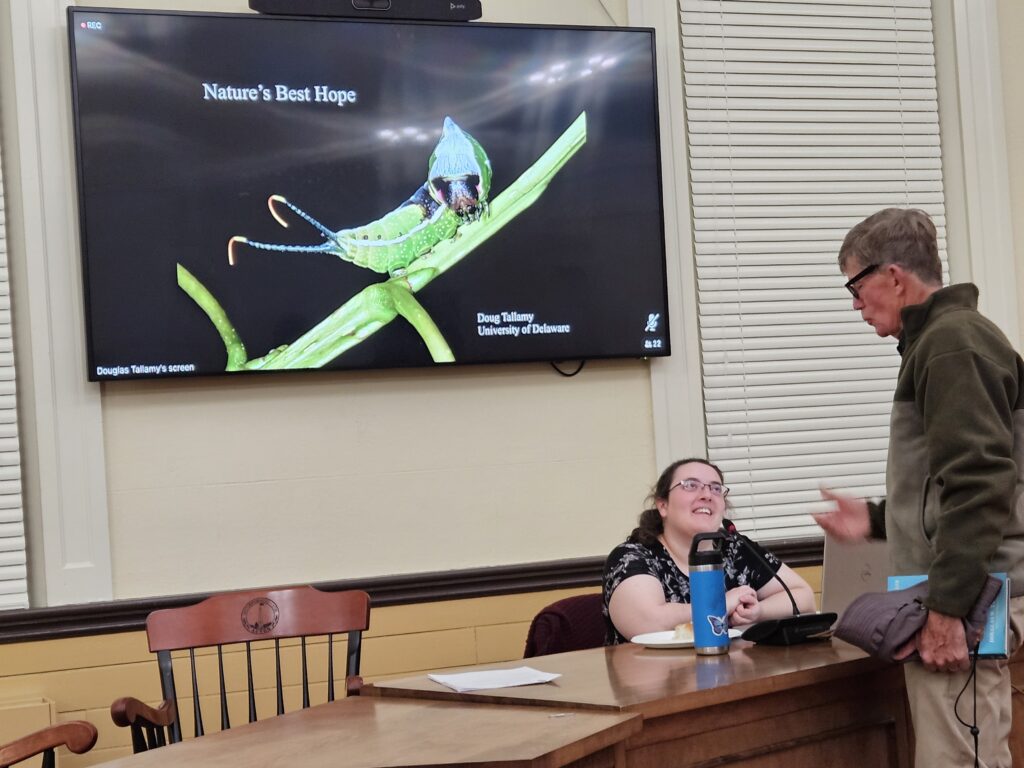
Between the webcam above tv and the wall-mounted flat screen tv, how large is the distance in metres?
0.04

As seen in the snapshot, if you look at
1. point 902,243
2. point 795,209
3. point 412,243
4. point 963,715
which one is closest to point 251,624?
point 412,243

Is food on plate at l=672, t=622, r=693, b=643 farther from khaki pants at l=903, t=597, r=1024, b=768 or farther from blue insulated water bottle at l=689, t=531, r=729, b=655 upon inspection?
khaki pants at l=903, t=597, r=1024, b=768

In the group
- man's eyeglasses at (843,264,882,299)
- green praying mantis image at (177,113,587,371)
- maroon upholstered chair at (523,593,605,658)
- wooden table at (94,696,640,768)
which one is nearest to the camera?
wooden table at (94,696,640,768)

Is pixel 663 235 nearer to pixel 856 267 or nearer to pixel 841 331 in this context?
pixel 841 331

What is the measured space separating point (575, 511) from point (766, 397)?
0.84m

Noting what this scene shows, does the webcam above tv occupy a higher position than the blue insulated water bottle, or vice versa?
the webcam above tv

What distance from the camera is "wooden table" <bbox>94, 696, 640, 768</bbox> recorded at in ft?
6.49

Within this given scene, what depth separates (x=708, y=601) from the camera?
2.83 metres

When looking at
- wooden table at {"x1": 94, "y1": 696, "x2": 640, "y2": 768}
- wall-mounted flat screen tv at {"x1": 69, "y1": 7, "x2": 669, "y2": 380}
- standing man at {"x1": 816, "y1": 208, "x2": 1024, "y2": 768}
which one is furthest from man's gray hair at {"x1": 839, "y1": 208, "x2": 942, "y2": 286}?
wall-mounted flat screen tv at {"x1": 69, "y1": 7, "x2": 669, "y2": 380}

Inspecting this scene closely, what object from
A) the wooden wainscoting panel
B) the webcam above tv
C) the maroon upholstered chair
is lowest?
the wooden wainscoting panel

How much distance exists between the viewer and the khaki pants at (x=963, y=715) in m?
2.39

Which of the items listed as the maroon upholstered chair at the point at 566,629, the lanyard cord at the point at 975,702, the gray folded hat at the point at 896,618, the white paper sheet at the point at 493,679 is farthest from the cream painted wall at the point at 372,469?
the lanyard cord at the point at 975,702

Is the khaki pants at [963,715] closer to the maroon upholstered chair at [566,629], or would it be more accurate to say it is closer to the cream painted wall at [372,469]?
the maroon upholstered chair at [566,629]

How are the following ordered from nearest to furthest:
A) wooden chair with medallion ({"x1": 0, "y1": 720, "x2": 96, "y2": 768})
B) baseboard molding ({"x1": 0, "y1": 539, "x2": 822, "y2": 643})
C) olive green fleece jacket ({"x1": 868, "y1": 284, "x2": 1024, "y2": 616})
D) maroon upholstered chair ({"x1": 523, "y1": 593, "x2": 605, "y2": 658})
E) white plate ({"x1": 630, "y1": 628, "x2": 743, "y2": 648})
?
olive green fleece jacket ({"x1": 868, "y1": 284, "x2": 1024, "y2": 616}) → wooden chair with medallion ({"x1": 0, "y1": 720, "x2": 96, "y2": 768}) → white plate ({"x1": 630, "y1": 628, "x2": 743, "y2": 648}) → maroon upholstered chair ({"x1": 523, "y1": 593, "x2": 605, "y2": 658}) → baseboard molding ({"x1": 0, "y1": 539, "x2": 822, "y2": 643})
